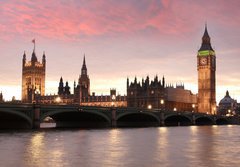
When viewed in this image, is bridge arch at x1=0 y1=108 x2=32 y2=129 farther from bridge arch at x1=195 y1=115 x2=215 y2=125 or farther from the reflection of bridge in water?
bridge arch at x1=195 y1=115 x2=215 y2=125

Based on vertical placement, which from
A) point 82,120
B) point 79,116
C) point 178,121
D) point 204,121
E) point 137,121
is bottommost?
point 204,121

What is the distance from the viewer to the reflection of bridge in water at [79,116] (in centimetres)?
8581

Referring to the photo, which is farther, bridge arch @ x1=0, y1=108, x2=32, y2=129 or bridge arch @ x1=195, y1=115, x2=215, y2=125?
bridge arch @ x1=195, y1=115, x2=215, y2=125

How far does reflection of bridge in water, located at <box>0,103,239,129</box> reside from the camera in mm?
85812

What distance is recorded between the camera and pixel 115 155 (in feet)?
132

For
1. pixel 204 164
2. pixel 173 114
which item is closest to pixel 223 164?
pixel 204 164

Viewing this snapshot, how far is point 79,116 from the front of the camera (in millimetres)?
114250

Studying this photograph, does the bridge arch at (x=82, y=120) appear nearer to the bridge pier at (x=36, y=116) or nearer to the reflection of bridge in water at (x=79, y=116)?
the reflection of bridge in water at (x=79, y=116)

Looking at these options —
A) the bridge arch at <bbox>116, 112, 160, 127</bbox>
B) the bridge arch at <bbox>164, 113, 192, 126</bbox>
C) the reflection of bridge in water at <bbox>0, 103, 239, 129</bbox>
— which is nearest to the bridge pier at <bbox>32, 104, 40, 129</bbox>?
the reflection of bridge in water at <bbox>0, 103, 239, 129</bbox>

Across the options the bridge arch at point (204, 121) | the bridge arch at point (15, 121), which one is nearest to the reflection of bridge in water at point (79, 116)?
the bridge arch at point (15, 121)

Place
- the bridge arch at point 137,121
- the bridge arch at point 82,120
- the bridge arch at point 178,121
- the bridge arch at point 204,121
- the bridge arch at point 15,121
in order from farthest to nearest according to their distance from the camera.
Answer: the bridge arch at point 204,121 → the bridge arch at point 178,121 → the bridge arch at point 137,121 → the bridge arch at point 82,120 → the bridge arch at point 15,121

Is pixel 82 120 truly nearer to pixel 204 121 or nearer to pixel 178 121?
pixel 178 121

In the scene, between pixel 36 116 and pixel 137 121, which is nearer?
pixel 36 116

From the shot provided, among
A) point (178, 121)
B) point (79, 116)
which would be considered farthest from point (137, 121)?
point (79, 116)
